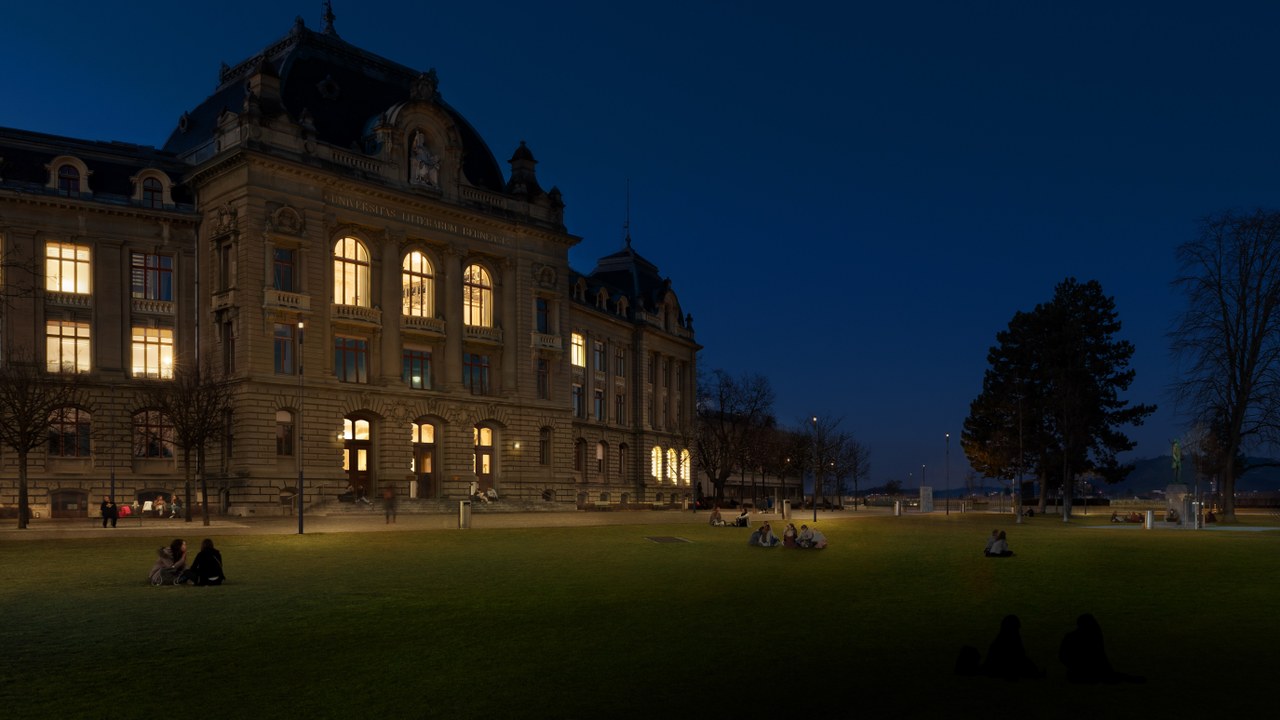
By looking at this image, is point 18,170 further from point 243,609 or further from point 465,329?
point 243,609

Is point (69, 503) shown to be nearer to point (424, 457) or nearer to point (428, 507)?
point (428, 507)

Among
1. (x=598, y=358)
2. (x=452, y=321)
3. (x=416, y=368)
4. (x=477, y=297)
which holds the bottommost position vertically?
(x=416, y=368)

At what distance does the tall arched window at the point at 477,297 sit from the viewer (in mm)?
75044

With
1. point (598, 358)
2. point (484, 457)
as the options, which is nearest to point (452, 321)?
point (484, 457)

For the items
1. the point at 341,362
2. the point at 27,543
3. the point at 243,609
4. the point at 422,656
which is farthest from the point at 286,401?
the point at 422,656

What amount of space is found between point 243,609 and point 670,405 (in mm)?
95271

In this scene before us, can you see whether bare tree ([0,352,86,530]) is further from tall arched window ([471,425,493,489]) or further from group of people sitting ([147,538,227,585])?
tall arched window ([471,425,493,489])

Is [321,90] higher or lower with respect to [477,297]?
higher

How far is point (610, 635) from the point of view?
17016 mm

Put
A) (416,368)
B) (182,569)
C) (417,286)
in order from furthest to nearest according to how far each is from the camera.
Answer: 1. (416,368)
2. (417,286)
3. (182,569)

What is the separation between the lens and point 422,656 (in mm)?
14930

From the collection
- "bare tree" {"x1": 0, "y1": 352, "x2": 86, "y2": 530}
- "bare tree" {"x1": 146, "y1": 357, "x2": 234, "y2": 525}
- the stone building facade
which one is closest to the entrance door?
the stone building facade

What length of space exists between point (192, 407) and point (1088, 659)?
50.2 metres

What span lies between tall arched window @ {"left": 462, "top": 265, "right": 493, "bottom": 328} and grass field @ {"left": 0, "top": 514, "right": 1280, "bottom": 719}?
42.8m
